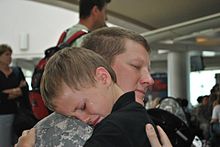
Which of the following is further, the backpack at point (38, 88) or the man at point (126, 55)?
the backpack at point (38, 88)

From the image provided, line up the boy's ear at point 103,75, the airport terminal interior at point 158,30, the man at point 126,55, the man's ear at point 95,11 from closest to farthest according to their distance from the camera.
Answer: the boy's ear at point 103,75 < the man at point 126,55 < the man's ear at point 95,11 < the airport terminal interior at point 158,30

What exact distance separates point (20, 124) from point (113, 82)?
8.35 feet

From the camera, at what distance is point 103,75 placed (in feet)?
3.66

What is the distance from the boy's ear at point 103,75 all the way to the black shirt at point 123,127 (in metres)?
0.06

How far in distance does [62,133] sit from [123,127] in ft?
0.67

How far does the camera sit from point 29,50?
1541cm

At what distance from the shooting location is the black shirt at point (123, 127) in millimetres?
1002

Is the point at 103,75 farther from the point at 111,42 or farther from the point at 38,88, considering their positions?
the point at 38,88

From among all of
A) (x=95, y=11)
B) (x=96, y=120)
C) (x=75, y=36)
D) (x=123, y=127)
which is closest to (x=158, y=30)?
(x=95, y=11)

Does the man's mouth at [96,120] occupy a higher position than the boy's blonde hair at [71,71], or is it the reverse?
the boy's blonde hair at [71,71]

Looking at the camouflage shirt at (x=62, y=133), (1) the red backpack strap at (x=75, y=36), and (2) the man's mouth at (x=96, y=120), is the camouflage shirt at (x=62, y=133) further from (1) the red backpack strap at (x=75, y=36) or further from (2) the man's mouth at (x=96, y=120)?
(1) the red backpack strap at (x=75, y=36)

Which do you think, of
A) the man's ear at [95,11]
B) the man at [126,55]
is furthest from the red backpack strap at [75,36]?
the man at [126,55]

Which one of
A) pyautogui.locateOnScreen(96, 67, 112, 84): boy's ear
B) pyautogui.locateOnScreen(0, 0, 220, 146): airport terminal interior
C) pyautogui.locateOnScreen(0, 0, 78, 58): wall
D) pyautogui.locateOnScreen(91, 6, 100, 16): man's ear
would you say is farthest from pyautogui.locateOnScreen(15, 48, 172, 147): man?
pyautogui.locateOnScreen(0, 0, 78, 58): wall

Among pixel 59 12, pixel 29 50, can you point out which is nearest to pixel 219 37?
pixel 59 12
